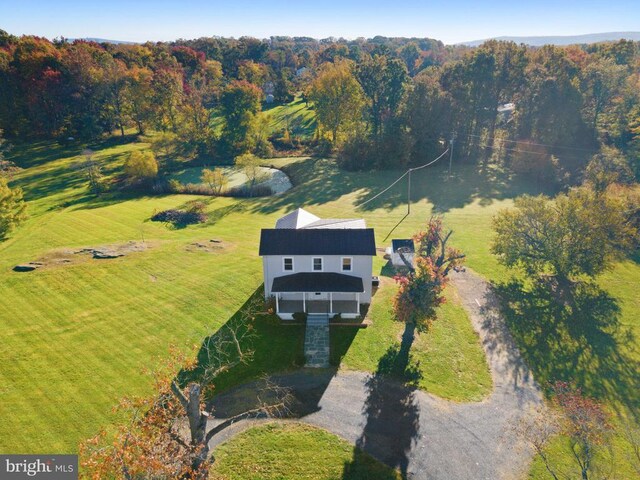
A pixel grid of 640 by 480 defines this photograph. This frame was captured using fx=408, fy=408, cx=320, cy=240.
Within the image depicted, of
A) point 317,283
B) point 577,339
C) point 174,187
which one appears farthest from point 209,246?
point 577,339

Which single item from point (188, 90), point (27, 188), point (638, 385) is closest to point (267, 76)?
point (188, 90)

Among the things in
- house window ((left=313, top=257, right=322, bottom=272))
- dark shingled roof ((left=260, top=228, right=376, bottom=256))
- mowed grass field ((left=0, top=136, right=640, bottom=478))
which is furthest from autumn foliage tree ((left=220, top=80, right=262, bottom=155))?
house window ((left=313, top=257, right=322, bottom=272))

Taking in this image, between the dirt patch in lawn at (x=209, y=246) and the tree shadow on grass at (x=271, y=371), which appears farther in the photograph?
the dirt patch in lawn at (x=209, y=246)

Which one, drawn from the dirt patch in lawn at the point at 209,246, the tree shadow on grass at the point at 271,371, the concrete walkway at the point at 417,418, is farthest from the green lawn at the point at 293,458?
the dirt patch in lawn at the point at 209,246

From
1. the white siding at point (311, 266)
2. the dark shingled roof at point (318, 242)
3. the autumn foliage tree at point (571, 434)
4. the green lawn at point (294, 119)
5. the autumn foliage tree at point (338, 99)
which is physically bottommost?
the autumn foliage tree at point (571, 434)

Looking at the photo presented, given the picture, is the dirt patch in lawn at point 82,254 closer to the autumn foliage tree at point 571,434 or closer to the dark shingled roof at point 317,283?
the dark shingled roof at point 317,283

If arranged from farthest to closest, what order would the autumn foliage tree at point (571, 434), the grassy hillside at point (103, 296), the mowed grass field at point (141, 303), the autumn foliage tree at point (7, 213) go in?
the autumn foliage tree at point (7, 213) < the mowed grass field at point (141, 303) < the grassy hillside at point (103, 296) < the autumn foliage tree at point (571, 434)

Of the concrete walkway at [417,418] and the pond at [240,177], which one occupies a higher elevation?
the pond at [240,177]
